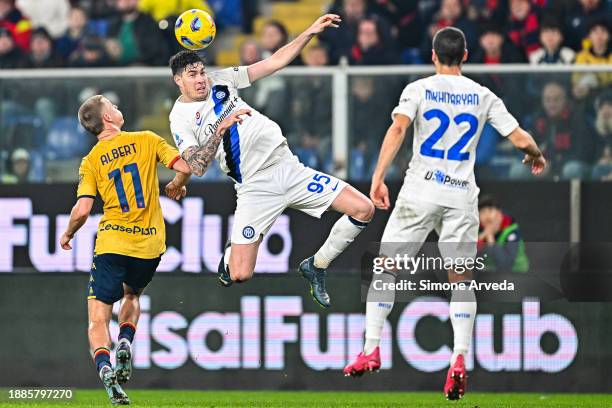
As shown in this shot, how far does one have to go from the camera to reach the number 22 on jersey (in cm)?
A: 1200

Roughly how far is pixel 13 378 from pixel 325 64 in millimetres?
5213

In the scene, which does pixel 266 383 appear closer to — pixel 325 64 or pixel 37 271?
pixel 37 271

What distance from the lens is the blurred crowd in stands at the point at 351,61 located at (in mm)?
15414

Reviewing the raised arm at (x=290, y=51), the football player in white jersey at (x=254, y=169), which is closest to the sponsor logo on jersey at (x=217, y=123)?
the football player in white jersey at (x=254, y=169)

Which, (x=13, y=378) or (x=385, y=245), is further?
(x=13, y=378)

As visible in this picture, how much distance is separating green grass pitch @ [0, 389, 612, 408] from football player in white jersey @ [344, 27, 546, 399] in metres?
1.06

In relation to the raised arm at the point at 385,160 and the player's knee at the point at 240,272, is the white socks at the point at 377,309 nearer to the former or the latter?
the raised arm at the point at 385,160

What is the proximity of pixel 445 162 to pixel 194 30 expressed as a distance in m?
2.37

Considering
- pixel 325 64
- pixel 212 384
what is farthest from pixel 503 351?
pixel 325 64

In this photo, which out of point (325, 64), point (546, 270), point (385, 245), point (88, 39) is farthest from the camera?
point (88, 39)

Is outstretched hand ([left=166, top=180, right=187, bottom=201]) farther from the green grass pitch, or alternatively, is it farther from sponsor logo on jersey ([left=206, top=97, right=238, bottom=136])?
the green grass pitch

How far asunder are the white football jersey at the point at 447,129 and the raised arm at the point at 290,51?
95 cm

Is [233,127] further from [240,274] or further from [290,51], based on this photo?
[240,274]

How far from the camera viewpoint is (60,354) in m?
15.9
